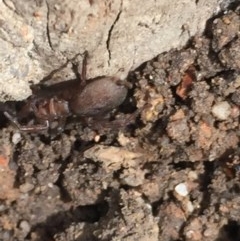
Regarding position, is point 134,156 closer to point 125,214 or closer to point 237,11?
point 125,214

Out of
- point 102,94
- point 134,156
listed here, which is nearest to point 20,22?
point 102,94

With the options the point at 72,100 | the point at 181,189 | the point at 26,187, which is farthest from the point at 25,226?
the point at 181,189

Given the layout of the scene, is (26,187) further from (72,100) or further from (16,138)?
(72,100)

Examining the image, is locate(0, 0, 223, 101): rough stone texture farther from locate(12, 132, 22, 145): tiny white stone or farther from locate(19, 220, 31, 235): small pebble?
locate(19, 220, 31, 235): small pebble

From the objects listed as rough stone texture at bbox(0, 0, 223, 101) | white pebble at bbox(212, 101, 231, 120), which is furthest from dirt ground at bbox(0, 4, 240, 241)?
rough stone texture at bbox(0, 0, 223, 101)

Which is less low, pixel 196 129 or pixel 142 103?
pixel 142 103

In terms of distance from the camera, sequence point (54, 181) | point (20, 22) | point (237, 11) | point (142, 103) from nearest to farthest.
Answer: point (20, 22) → point (237, 11) → point (142, 103) → point (54, 181)

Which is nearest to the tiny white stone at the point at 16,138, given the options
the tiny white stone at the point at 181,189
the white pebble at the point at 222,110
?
the tiny white stone at the point at 181,189
